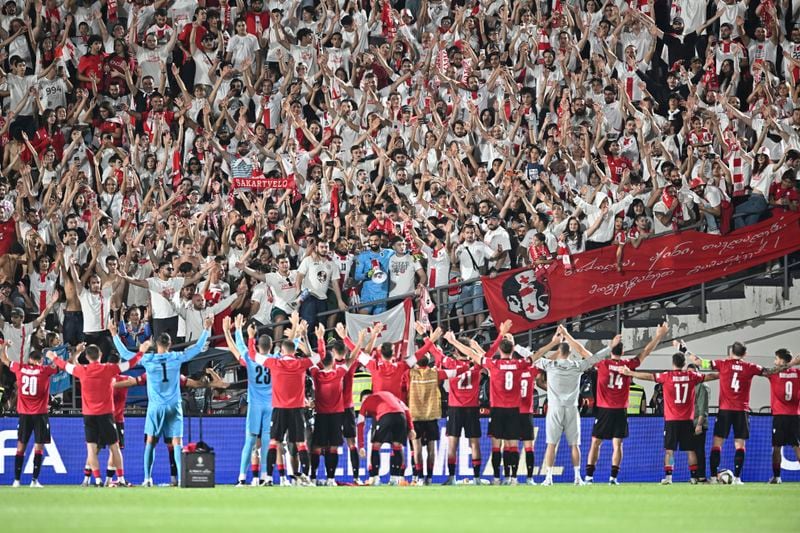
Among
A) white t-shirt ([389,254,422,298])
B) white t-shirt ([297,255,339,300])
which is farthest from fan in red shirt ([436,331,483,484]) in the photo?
white t-shirt ([297,255,339,300])

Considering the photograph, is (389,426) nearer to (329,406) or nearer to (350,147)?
(329,406)

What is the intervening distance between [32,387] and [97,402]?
1000 mm

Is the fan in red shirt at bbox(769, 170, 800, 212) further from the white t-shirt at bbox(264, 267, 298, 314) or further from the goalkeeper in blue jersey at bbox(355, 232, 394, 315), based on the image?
the white t-shirt at bbox(264, 267, 298, 314)

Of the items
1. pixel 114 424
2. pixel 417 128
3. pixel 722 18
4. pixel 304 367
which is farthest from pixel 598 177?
pixel 114 424

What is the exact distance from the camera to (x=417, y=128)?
27422mm

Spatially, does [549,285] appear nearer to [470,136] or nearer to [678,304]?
[678,304]

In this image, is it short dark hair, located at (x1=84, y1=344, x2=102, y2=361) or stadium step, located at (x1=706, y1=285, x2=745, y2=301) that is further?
stadium step, located at (x1=706, y1=285, x2=745, y2=301)

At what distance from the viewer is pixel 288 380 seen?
64.1 feet

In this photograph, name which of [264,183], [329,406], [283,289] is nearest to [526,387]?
[329,406]

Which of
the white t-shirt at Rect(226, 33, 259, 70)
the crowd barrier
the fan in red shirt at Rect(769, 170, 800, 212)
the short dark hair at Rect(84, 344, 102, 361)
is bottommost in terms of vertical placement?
the crowd barrier

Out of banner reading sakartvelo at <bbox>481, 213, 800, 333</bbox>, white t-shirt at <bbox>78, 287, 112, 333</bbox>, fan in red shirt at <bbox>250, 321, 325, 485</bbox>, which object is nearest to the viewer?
fan in red shirt at <bbox>250, 321, 325, 485</bbox>

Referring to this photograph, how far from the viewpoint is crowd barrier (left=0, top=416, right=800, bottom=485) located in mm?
20938

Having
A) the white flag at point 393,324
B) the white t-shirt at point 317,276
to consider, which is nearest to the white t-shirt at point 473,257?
the white flag at point 393,324

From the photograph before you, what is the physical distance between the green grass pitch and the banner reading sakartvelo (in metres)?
4.43
